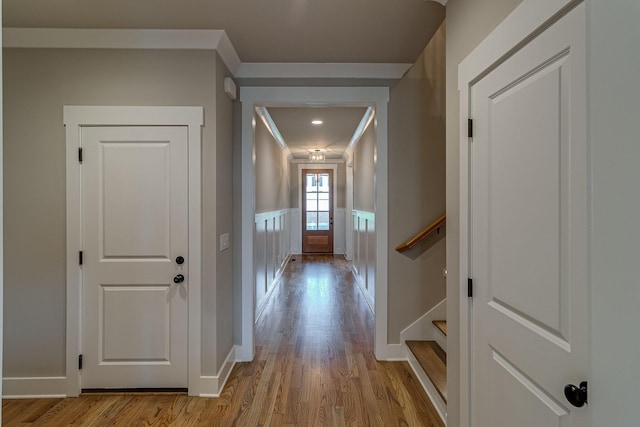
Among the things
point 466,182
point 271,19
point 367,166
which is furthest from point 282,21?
point 367,166

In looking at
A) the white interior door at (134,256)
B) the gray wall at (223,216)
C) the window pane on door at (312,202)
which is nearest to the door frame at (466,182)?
the gray wall at (223,216)

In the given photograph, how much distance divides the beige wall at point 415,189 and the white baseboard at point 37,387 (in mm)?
2471

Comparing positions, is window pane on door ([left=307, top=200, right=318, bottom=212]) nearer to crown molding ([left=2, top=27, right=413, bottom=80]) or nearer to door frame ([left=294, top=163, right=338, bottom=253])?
door frame ([left=294, top=163, right=338, bottom=253])

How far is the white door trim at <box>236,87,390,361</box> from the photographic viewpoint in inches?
114

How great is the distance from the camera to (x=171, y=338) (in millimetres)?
2393

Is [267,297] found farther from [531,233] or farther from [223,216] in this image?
[531,233]

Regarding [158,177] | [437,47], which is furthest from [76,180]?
[437,47]

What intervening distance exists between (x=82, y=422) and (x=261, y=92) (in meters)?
2.62

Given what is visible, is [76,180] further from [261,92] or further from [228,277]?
[261,92]

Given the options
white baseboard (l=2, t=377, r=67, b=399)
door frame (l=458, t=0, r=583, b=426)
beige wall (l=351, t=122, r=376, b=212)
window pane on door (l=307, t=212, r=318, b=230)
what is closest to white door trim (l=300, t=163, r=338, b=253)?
window pane on door (l=307, t=212, r=318, b=230)

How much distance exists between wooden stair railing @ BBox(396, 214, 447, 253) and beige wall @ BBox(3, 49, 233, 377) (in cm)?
152

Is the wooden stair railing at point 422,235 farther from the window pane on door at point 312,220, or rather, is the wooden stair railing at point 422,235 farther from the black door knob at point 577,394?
the window pane on door at point 312,220

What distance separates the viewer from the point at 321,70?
2852 millimetres

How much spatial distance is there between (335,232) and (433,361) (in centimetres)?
650
